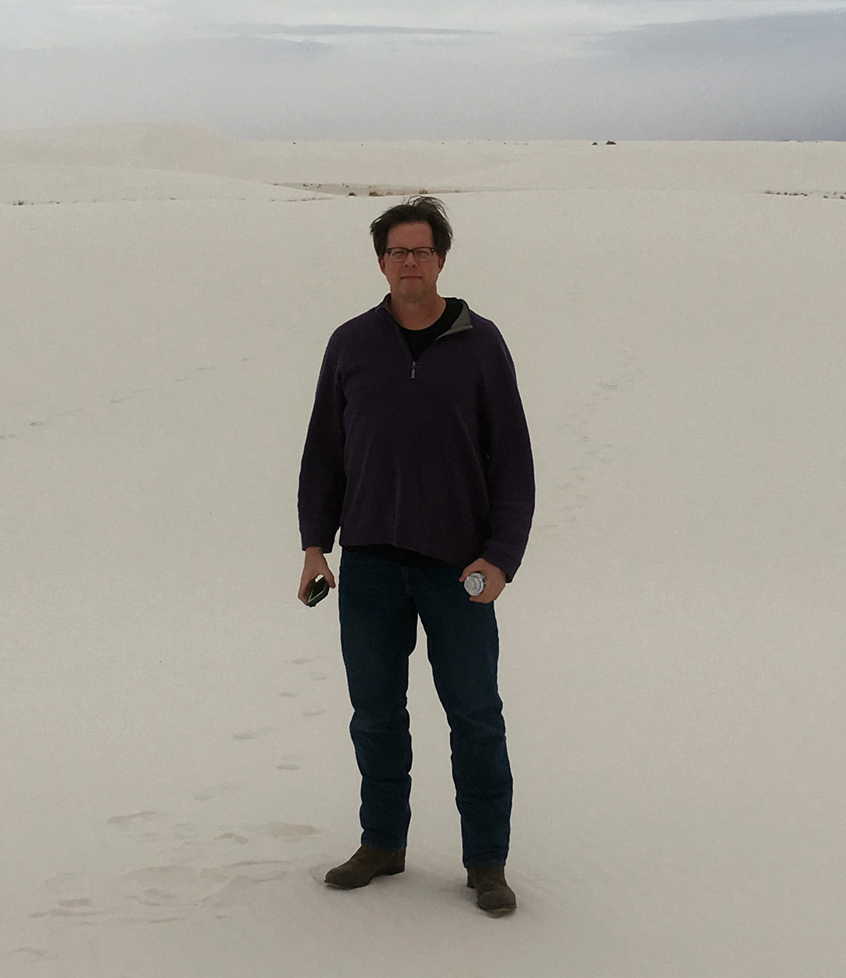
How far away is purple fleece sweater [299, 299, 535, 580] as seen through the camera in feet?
10.8

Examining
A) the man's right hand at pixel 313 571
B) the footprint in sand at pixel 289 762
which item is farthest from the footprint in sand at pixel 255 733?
the man's right hand at pixel 313 571

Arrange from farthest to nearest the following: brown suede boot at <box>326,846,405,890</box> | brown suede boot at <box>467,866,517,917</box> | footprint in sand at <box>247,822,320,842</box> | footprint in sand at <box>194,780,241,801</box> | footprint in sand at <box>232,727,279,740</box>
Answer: footprint in sand at <box>232,727,279,740</box>
footprint in sand at <box>194,780,241,801</box>
footprint in sand at <box>247,822,320,842</box>
brown suede boot at <box>326,846,405,890</box>
brown suede boot at <box>467,866,517,917</box>

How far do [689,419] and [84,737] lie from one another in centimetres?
667

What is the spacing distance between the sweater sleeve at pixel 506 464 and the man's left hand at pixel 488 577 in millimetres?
31

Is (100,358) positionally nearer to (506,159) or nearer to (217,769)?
(217,769)

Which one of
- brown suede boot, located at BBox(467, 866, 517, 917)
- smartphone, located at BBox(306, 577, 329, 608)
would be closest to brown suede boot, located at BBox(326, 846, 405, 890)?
brown suede boot, located at BBox(467, 866, 517, 917)

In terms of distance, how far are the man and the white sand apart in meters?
0.49

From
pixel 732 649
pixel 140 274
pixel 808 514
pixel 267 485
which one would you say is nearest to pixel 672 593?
pixel 732 649

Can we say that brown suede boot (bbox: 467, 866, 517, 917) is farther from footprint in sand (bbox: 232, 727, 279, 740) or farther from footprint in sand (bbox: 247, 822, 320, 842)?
footprint in sand (bbox: 232, 727, 279, 740)

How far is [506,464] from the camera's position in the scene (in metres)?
3.37

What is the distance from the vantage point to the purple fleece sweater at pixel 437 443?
129 inches

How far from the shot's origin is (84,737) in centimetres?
516

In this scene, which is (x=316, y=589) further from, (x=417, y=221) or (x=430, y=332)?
(x=417, y=221)

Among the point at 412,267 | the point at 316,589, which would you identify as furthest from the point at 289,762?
the point at 412,267
